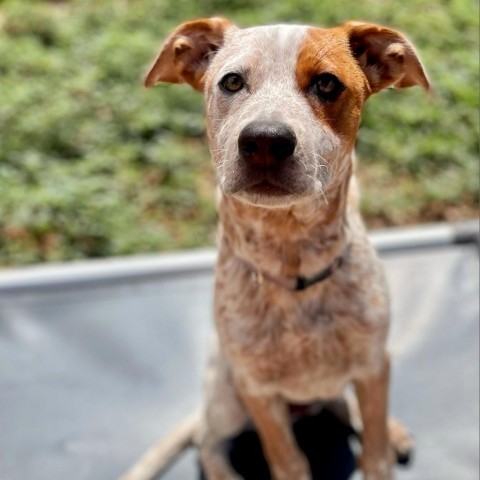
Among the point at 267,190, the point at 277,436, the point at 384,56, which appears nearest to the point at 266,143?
the point at 267,190

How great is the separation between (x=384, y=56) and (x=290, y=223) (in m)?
0.42

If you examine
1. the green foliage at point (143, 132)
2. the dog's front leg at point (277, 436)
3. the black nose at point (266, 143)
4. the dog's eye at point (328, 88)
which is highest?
the dog's eye at point (328, 88)

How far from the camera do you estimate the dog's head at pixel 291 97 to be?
1.57 m

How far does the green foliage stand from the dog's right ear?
1.51m

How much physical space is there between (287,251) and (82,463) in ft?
3.29

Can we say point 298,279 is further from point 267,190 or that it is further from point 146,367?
point 146,367

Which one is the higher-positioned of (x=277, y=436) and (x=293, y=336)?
(x=293, y=336)

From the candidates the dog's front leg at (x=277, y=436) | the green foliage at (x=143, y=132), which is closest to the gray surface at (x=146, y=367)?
the dog's front leg at (x=277, y=436)

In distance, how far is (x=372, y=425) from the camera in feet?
6.98

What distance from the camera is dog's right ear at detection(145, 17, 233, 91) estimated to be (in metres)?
1.90

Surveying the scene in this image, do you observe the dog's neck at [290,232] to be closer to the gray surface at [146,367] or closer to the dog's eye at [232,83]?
the dog's eye at [232,83]

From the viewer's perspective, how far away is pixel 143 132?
399cm

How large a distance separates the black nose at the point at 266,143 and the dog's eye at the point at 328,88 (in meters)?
0.17

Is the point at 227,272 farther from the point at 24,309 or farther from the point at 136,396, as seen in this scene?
the point at 24,309
